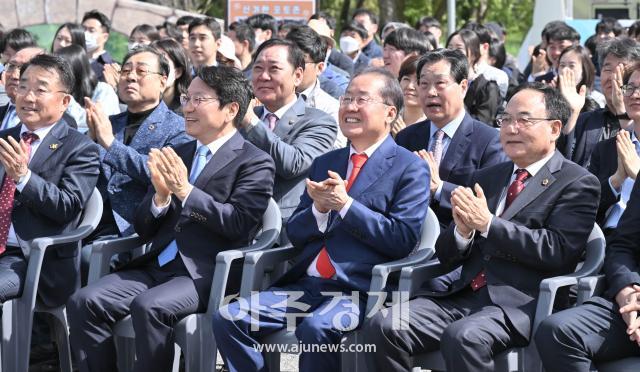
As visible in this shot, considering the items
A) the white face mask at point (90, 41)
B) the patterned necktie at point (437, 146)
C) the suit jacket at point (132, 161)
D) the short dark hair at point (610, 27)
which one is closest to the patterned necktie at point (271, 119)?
the suit jacket at point (132, 161)

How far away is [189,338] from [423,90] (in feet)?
6.18

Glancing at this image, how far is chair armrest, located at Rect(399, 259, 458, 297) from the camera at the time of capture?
182 inches

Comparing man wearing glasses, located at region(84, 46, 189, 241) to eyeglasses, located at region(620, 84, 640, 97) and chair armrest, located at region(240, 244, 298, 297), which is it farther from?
eyeglasses, located at region(620, 84, 640, 97)

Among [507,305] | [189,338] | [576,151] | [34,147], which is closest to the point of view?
[507,305]

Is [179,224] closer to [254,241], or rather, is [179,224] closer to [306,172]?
[254,241]

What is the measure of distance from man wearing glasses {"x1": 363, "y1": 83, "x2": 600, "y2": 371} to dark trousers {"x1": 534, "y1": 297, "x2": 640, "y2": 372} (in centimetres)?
19

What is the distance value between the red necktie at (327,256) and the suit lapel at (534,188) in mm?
752

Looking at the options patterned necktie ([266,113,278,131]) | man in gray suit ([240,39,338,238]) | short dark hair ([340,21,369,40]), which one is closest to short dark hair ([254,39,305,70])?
man in gray suit ([240,39,338,238])

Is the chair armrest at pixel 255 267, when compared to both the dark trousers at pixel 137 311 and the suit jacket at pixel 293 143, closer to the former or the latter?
the dark trousers at pixel 137 311

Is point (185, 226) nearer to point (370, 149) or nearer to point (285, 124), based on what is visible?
point (370, 149)

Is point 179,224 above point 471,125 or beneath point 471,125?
beneath

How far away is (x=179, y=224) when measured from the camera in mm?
5168

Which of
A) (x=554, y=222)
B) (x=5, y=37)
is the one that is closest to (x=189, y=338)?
(x=554, y=222)

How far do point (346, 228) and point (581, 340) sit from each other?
1182 mm
